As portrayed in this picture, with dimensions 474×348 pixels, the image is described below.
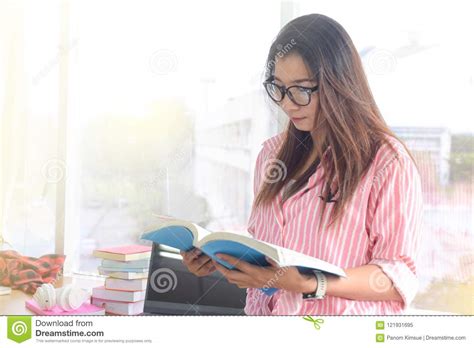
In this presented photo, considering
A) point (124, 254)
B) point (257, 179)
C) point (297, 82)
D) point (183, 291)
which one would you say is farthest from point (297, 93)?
point (124, 254)

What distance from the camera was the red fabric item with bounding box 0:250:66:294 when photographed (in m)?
2.21

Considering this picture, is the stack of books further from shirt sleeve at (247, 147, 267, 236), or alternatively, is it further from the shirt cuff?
the shirt cuff

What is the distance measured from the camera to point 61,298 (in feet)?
5.80

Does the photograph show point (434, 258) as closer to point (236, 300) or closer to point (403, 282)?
point (236, 300)

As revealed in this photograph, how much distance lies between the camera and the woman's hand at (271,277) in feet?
3.62

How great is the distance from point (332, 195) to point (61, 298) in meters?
0.91

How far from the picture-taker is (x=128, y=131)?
9.16 feet

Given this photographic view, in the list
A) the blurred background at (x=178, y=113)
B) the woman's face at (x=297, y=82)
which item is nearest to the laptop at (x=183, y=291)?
the woman's face at (x=297, y=82)

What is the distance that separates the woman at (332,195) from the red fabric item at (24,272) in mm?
1146

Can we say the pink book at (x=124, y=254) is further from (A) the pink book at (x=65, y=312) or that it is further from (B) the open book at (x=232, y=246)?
(B) the open book at (x=232, y=246)

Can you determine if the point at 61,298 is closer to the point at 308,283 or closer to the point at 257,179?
the point at 257,179

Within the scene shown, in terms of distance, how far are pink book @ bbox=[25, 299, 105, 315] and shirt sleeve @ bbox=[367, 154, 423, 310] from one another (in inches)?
35.3

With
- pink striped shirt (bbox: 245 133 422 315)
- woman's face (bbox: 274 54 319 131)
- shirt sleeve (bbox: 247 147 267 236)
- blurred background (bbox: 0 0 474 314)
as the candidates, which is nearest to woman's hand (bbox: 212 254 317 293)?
pink striped shirt (bbox: 245 133 422 315)
